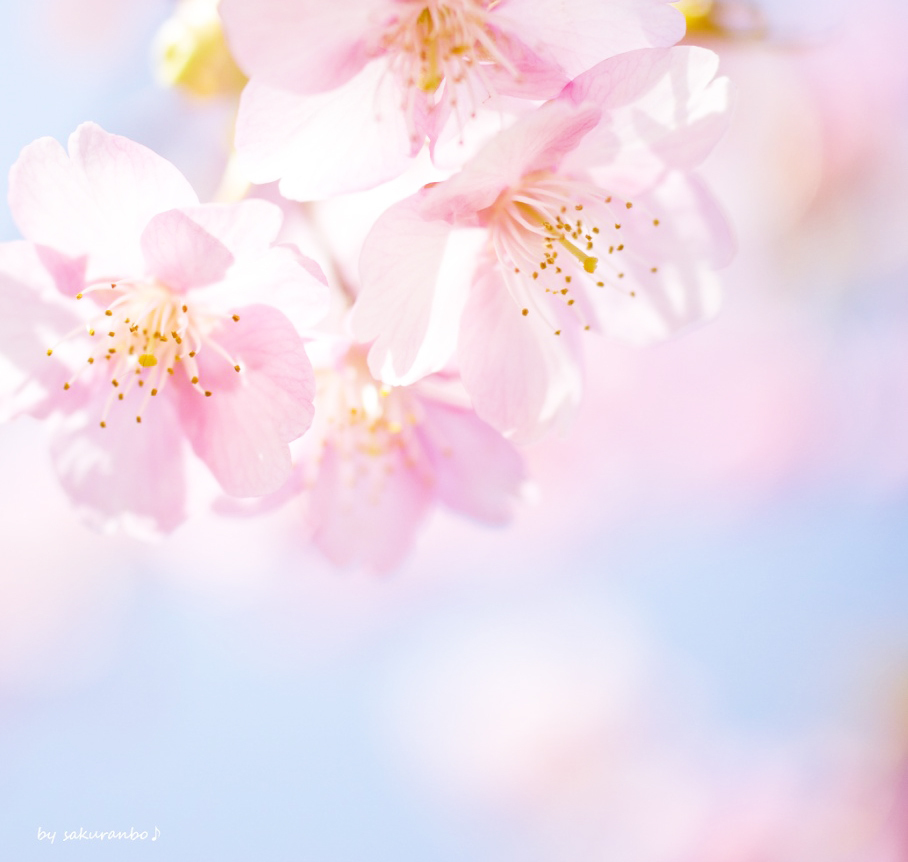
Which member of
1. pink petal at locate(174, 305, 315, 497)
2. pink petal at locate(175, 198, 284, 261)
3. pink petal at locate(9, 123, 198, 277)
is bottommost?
pink petal at locate(174, 305, 315, 497)

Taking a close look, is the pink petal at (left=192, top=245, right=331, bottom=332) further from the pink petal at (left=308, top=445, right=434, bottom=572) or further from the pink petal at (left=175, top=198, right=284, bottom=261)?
the pink petal at (left=308, top=445, right=434, bottom=572)

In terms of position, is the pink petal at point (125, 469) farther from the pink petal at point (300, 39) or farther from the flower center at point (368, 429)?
the pink petal at point (300, 39)

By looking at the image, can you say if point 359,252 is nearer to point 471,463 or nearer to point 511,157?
point 511,157

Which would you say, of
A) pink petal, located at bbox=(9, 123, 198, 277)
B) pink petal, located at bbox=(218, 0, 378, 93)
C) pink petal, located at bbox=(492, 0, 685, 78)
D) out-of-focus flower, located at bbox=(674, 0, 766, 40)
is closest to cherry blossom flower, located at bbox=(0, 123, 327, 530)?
pink petal, located at bbox=(9, 123, 198, 277)

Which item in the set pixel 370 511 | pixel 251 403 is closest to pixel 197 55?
A: pixel 251 403

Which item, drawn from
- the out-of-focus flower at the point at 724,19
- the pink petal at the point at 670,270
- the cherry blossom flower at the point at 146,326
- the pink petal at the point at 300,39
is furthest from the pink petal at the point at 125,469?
the out-of-focus flower at the point at 724,19

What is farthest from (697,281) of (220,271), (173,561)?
(173,561)

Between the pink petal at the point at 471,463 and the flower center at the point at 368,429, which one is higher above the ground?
the flower center at the point at 368,429
